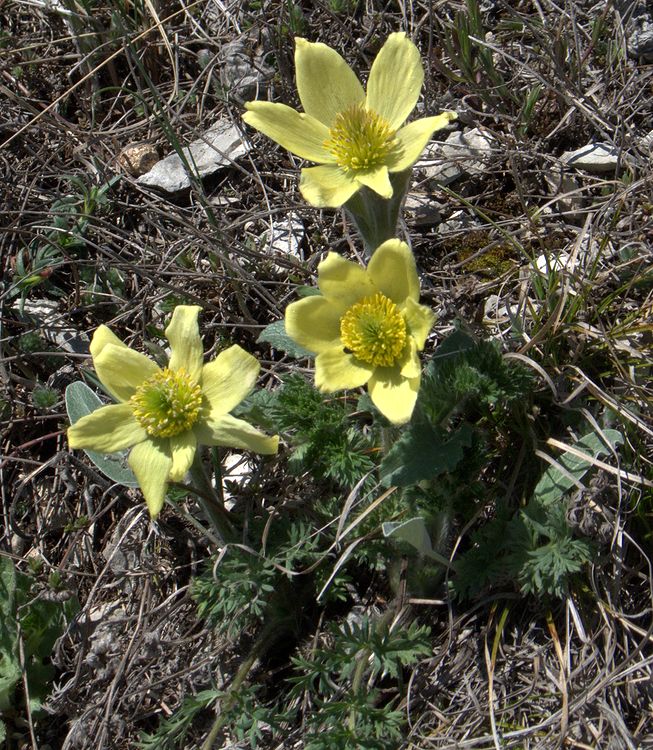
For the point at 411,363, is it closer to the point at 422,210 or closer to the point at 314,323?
the point at 314,323

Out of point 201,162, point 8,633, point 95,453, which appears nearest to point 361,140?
point 95,453

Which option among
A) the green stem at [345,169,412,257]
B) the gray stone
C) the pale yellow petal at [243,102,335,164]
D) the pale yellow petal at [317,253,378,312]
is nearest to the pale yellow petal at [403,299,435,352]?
the pale yellow petal at [317,253,378,312]

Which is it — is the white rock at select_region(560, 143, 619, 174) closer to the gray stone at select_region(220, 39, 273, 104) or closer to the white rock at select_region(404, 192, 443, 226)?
the white rock at select_region(404, 192, 443, 226)

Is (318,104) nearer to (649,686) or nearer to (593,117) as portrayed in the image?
(593,117)

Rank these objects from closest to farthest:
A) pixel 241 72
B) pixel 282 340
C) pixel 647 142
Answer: pixel 282 340 → pixel 647 142 → pixel 241 72

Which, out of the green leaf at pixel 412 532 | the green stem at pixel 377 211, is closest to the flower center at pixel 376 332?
the green stem at pixel 377 211

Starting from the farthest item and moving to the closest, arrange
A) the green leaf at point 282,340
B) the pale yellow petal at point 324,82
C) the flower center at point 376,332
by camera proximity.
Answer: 1. the green leaf at point 282,340
2. the pale yellow petal at point 324,82
3. the flower center at point 376,332

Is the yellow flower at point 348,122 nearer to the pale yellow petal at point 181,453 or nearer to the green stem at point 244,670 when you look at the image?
the pale yellow petal at point 181,453
